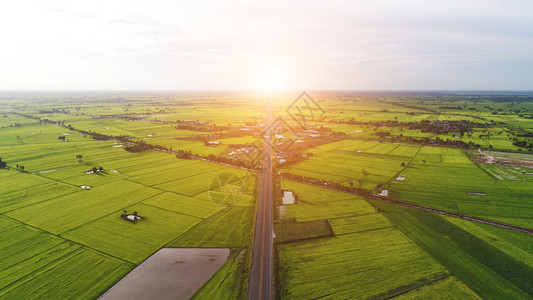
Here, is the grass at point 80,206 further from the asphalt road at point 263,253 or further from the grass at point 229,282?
the grass at point 229,282

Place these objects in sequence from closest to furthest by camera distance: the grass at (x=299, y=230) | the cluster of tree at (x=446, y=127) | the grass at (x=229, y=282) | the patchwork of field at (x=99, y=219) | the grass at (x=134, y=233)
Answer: the grass at (x=229, y=282) < the patchwork of field at (x=99, y=219) < the grass at (x=134, y=233) < the grass at (x=299, y=230) < the cluster of tree at (x=446, y=127)

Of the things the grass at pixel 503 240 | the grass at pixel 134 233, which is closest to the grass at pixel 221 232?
the grass at pixel 134 233

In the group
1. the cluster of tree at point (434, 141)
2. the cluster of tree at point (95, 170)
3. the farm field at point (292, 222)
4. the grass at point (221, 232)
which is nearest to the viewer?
the farm field at point (292, 222)

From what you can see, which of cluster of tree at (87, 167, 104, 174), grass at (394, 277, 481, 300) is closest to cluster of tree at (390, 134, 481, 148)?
grass at (394, 277, 481, 300)

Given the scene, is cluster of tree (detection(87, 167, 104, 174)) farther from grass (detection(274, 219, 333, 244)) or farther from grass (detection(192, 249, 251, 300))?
grass (detection(274, 219, 333, 244))

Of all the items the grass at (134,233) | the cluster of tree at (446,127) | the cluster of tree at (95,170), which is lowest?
the grass at (134,233)
